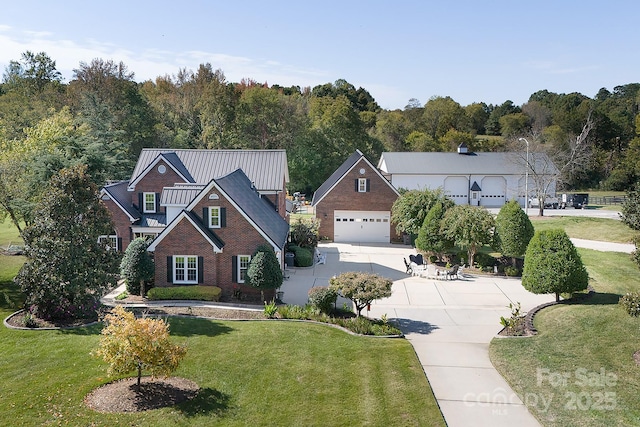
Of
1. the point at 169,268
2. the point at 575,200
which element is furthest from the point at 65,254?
the point at 575,200

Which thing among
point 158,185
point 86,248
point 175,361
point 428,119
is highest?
point 428,119

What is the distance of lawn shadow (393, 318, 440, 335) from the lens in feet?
68.9

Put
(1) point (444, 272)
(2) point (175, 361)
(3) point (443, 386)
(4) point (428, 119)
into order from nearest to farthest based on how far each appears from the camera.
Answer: (2) point (175, 361), (3) point (443, 386), (1) point (444, 272), (4) point (428, 119)

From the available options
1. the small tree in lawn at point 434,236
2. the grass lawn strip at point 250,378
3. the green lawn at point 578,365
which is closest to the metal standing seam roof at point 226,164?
the small tree in lawn at point 434,236

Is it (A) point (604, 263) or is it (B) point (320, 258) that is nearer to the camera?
(A) point (604, 263)

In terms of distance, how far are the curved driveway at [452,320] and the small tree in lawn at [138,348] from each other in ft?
24.4

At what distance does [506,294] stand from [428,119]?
7553 centimetres

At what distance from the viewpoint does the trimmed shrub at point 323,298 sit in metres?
22.4

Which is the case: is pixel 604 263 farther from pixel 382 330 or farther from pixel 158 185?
pixel 158 185

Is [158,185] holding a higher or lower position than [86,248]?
higher

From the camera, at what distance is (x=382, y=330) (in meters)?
20.4

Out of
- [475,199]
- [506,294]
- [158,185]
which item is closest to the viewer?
[506,294]

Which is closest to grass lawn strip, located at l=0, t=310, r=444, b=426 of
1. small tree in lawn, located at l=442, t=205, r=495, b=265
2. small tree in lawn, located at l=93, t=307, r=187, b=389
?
small tree in lawn, located at l=93, t=307, r=187, b=389

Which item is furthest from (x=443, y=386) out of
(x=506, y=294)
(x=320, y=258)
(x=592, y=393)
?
(x=320, y=258)
